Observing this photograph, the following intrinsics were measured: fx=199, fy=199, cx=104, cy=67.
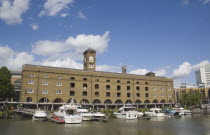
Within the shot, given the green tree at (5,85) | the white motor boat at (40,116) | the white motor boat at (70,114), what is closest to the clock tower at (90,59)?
the green tree at (5,85)

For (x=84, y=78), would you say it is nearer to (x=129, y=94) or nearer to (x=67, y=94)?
(x=67, y=94)

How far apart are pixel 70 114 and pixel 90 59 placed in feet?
178

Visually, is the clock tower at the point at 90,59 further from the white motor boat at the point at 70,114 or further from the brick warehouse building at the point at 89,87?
the white motor boat at the point at 70,114

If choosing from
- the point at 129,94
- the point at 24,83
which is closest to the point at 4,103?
the point at 24,83

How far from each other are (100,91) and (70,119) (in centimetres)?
3551

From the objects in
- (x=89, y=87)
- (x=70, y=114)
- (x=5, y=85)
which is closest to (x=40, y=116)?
(x=70, y=114)

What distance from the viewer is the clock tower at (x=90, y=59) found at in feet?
303

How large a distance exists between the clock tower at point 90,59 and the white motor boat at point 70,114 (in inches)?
1972

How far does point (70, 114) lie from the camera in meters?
41.0

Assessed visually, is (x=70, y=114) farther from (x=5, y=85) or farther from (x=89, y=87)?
(x=89, y=87)

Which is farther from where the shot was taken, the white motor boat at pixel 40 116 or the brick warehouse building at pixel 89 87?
the brick warehouse building at pixel 89 87

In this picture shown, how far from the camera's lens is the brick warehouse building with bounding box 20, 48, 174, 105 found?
208ft

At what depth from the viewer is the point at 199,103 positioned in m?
92.8

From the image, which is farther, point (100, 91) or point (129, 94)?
point (129, 94)
